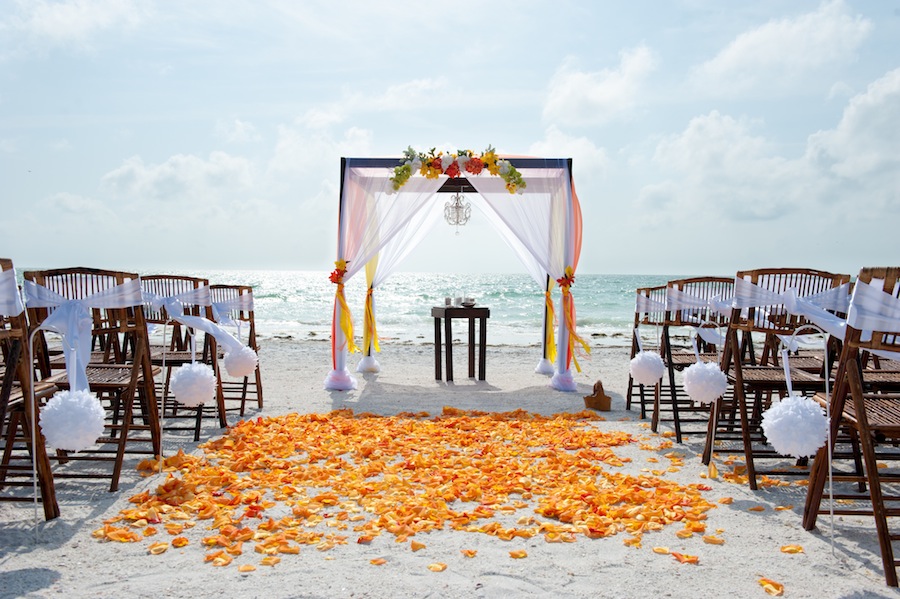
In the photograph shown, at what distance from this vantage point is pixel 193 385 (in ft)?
14.3

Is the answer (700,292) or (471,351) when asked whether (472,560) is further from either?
(471,351)

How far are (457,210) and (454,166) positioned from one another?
1.19 metres

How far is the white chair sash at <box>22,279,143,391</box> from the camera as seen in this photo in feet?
11.1

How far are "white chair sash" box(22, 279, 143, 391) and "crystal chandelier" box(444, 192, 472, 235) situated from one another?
578 centimetres

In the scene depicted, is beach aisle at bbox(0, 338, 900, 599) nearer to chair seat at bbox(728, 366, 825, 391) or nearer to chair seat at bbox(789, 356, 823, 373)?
chair seat at bbox(728, 366, 825, 391)

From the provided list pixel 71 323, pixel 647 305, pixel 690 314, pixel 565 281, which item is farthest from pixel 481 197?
pixel 71 323

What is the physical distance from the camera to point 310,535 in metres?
2.98

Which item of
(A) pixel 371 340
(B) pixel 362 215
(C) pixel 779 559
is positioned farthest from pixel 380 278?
(C) pixel 779 559

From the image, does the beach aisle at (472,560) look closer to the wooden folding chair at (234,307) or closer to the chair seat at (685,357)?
the chair seat at (685,357)

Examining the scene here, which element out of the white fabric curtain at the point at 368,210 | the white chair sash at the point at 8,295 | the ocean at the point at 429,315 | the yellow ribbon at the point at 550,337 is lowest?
the ocean at the point at 429,315

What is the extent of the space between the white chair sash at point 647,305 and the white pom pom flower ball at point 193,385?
3461 mm

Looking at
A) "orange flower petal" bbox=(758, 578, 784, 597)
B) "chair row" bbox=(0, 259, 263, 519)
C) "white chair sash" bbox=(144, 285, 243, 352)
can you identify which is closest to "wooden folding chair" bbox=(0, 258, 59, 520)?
"chair row" bbox=(0, 259, 263, 519)

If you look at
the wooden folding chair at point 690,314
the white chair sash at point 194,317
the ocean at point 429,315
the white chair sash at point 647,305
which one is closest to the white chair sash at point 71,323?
the white chair sash at point 194,317

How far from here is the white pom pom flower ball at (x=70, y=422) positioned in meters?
3.03
